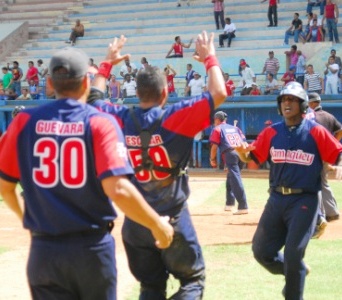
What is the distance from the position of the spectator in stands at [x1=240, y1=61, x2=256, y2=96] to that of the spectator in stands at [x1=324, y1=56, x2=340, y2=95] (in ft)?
8.21

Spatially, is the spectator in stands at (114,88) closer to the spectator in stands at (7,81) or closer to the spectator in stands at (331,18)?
the spectator in stands at (7,81)

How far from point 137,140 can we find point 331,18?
2464 centimetres

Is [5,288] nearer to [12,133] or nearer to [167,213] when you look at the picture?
[167,213]

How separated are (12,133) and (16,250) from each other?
7.31 meters

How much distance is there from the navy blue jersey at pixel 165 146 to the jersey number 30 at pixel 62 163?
1409mm

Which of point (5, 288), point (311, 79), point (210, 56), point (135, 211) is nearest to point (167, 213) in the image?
point (210, 56)

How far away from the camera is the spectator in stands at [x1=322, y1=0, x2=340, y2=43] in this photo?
97.5 feet

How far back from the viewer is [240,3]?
3516 cm

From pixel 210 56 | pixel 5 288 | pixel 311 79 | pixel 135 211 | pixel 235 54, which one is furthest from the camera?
pixel 235 54

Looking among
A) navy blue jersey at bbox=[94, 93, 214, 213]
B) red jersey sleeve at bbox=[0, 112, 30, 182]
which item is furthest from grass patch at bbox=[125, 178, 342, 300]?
red jersey sleeve at bbox=[0, 112, 30, 182]

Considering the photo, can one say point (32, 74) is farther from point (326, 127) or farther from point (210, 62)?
point (210, 62)

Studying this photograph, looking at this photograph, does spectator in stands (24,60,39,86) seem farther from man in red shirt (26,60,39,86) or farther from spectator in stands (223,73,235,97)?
spectator in stands (223,73,235,97)

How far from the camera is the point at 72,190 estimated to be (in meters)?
4.86

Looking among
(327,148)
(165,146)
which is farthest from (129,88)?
(165,146)
